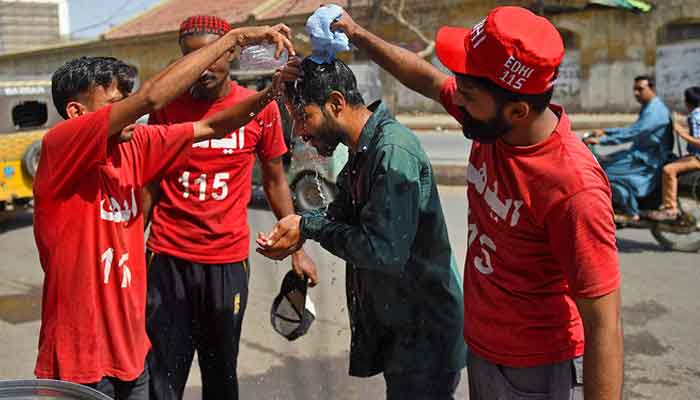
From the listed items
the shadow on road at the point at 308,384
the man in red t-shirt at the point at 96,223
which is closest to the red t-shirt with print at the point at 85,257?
the man in red t-shirt at the point at 96,223

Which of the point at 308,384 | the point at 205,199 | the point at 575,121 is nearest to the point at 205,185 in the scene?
the point at 205,199

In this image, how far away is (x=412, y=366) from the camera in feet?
7.49

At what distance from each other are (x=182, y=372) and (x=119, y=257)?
90 cm

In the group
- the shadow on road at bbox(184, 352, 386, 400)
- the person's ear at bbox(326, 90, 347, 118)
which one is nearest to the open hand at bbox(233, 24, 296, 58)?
the person's ear at bbox(326, 90, 347, 118)

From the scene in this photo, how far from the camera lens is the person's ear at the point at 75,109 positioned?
2350 mm

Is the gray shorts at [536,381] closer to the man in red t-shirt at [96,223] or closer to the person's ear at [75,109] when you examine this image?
the man in red t-shirt at [96,223]

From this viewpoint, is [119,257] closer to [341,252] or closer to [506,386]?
[341,252]

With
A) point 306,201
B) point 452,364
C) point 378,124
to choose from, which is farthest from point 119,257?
point 306,201

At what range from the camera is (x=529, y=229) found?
6.00 feet

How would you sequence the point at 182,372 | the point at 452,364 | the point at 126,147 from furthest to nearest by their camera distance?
the point at 182,372 → the point at 126,147 → the point at 452,364

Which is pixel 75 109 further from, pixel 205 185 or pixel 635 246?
pixel 635 246

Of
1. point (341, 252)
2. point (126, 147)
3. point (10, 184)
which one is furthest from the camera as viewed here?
point (10, 184)

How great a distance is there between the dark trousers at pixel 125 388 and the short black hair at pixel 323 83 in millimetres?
1161

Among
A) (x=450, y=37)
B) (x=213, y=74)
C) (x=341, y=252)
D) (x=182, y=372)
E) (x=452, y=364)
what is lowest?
(x=182, y=372)
